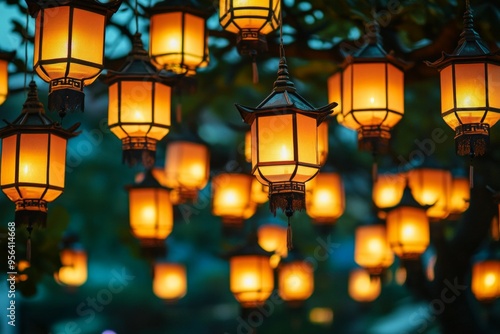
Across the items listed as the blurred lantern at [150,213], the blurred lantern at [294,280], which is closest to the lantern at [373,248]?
the blurred lantern at [294,280]

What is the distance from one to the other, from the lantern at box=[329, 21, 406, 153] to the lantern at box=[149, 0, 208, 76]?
1129mm

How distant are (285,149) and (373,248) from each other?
6.15m

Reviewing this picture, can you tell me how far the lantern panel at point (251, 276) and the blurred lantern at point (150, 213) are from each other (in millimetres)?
790

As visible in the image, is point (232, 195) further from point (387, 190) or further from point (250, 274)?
point (387, 190)

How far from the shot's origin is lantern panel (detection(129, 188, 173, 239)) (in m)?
11.0

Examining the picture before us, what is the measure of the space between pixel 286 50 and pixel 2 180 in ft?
10.4

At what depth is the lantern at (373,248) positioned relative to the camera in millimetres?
12219

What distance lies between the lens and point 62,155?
6945 millimetres

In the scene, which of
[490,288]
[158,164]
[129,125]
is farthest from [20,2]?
[490,288]

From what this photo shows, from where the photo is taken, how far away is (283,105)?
6277 millimetres

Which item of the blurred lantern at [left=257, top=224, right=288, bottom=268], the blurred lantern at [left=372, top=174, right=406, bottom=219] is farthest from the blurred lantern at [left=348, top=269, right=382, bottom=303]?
the blurred lantern at [left=372, top=174, right=406, bottom=219]

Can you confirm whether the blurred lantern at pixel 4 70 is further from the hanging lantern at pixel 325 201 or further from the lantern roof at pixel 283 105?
the hanging lantern at pixel 325 201

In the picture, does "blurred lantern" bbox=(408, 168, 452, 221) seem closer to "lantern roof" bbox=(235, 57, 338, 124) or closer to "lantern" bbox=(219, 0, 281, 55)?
"lantern" bbox=(219, 0, 281, 55)

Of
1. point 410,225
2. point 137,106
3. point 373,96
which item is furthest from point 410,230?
point 137,106
